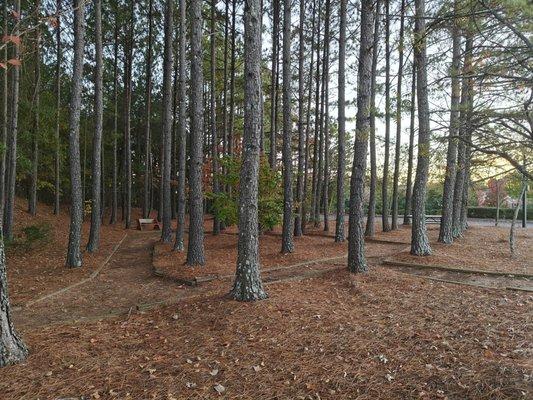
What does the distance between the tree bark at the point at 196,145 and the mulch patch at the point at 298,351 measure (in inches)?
119

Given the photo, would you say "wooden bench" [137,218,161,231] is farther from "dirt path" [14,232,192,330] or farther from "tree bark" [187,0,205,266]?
"tree bark" [187,0,205,266]

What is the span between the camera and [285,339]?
402 centimetres

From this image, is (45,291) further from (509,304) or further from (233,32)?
(233,32)

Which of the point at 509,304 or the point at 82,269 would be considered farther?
the point at 82,269

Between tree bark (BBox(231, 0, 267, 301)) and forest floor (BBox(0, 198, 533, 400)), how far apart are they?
369 mm

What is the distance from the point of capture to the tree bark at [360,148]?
6.47 m

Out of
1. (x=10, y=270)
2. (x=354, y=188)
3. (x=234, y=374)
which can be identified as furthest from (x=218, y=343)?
(x=10, y=270)

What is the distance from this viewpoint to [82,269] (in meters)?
8.61

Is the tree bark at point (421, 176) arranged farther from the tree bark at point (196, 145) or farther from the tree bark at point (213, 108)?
the tree bark at point (213, 108)

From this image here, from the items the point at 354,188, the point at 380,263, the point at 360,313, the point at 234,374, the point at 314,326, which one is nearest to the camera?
the point at 234,374

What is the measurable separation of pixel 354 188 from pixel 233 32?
959 centimetres

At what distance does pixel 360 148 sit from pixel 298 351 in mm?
4168

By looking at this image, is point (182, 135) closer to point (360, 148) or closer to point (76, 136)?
point (76, 136)

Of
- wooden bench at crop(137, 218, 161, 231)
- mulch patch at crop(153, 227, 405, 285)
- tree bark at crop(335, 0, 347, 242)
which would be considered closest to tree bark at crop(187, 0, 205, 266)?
mulch patch at crop(153, 227, 405, 285)
